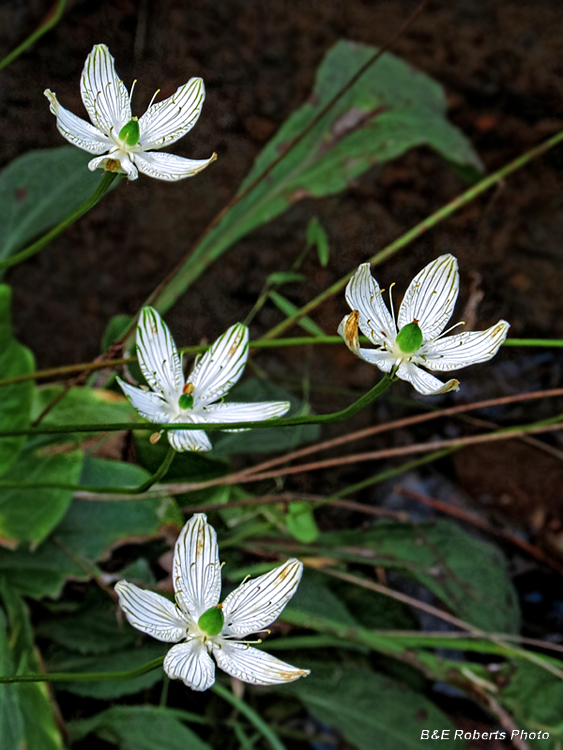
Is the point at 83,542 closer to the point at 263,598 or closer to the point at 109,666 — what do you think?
the point at 109,666

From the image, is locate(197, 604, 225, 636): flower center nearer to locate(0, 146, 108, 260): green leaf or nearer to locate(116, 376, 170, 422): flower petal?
locate(116, 376, 170, 422): flower petal

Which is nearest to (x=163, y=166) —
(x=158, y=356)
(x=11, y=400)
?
(x=158, y=356)

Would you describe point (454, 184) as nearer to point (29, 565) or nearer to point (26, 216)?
point (26, 216)

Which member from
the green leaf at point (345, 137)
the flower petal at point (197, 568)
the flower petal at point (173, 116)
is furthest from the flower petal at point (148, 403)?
the green leaf at point (345, 137)

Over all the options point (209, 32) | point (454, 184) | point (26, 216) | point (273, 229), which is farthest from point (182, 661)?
point (209, 32)

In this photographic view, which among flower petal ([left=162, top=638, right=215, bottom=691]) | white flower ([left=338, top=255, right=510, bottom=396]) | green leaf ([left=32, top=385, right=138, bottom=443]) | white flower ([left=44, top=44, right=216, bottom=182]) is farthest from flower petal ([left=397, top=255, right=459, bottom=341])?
green leaf ([left=32, top=385, right=138, bottom=443])

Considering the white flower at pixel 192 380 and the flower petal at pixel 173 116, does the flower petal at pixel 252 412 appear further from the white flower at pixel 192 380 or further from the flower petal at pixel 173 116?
the flower petal at pixel 173 116
